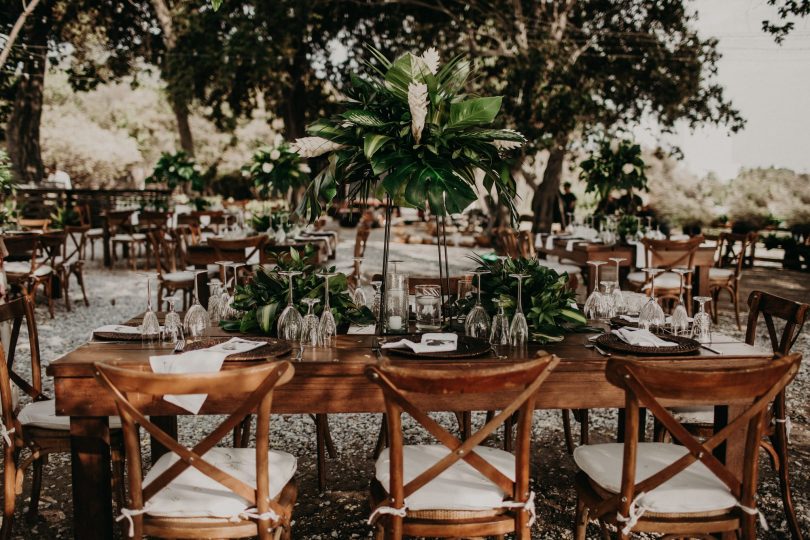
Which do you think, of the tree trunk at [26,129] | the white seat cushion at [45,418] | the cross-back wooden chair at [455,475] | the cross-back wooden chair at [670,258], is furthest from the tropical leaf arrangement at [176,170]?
the cross-back wooden chair at [455,475]

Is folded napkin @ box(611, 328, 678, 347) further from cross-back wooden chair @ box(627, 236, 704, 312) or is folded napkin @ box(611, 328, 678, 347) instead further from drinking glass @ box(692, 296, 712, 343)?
cross-back wooden chair @ box(627, 236, 704, 312)

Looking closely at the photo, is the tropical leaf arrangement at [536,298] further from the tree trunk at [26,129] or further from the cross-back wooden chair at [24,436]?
the tree trunk at [26,129]

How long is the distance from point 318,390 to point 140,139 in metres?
37.7

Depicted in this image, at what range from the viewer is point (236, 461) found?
94.6 inches

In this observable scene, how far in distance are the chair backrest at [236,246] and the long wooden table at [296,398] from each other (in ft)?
12.2

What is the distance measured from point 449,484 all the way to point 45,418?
5.70 feet

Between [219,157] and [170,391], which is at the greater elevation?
[219,157]

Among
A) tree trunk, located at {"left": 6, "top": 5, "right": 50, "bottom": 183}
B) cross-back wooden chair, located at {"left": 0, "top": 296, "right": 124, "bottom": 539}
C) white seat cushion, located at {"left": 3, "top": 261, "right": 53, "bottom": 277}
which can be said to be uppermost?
tree trunk, located at {"left": 6, "top": 5, "right": 50, "bottom": 183}

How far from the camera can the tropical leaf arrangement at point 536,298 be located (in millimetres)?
2844

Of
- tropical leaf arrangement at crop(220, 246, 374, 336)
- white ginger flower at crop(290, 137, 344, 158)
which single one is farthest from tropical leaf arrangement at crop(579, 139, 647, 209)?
white ginger flower at crop(290, 137, 344, 158)

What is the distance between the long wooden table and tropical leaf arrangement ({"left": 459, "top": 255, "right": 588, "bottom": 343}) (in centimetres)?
31

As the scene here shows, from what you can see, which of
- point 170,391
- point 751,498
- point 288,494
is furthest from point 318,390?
point 751,498

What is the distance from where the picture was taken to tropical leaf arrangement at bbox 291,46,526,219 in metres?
2.62

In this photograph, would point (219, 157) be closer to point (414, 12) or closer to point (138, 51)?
point (138, 51)
